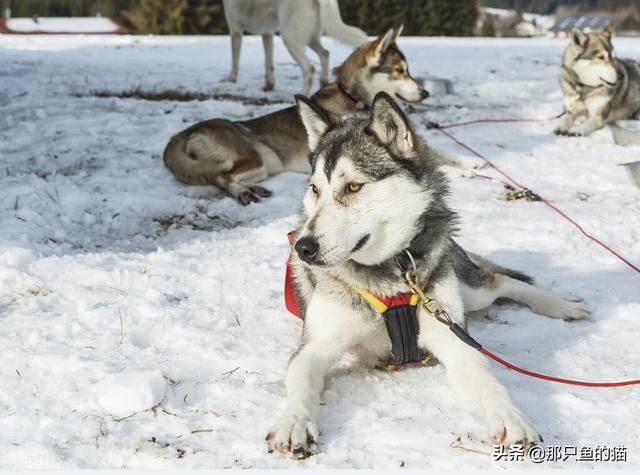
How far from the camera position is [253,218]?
5.04 m

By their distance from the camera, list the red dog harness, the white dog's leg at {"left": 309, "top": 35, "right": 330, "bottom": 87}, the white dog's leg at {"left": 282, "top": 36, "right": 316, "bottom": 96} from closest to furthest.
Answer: the red dog harness < the white dog's leg at {"left": 282, "top": 36, "right": 316, "bottom": 96} < the white dog's leg at {"left": 309, "top": 35, "right": 330, "bottom": 87}

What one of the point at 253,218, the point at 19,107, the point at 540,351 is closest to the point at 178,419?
the point at 540,351

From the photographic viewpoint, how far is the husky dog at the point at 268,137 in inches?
225

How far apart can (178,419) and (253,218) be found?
282 cm

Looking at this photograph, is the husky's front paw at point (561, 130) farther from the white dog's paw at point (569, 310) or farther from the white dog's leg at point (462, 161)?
the white dog's paw at point (569, 310)

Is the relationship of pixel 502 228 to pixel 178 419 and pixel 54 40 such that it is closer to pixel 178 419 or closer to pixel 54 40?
pixel 178 419

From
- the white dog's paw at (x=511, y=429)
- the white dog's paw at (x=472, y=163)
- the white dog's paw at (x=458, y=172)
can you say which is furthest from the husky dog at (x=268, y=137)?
the white dog's paw at (x=511, y=429)

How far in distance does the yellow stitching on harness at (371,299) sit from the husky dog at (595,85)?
574 cm

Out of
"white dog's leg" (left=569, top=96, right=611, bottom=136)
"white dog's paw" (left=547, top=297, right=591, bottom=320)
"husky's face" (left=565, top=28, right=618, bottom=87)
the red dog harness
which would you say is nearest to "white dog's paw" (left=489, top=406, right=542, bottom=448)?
the red dog harness

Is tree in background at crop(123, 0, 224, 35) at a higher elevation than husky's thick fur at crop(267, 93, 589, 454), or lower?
lower

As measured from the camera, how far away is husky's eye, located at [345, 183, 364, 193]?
103 inches

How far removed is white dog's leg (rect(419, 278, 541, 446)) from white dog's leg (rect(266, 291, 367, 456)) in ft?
1.03

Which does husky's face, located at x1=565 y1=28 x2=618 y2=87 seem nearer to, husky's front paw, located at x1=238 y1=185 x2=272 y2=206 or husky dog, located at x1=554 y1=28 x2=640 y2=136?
husky dog, located at x1=554 y1=28 x2=640 y2=136

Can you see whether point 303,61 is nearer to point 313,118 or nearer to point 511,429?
point 313,118
